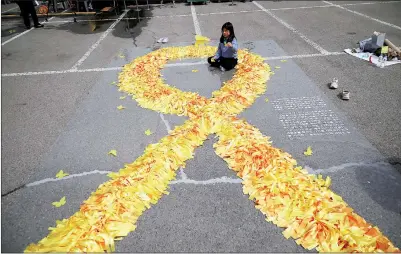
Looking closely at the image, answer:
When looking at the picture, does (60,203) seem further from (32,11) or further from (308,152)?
(32,11)

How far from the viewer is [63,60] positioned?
8516mm

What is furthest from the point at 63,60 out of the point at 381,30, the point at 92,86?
the point at 381,30

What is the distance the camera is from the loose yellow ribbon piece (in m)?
2.93

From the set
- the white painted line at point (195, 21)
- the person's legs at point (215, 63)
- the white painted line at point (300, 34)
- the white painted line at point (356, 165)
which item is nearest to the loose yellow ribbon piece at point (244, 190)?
the white painted line at point (356, 165)

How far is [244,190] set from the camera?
141 inches

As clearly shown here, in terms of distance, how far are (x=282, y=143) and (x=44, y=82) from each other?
19.7 feet

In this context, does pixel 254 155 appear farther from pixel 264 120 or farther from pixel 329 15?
pixel 329 15

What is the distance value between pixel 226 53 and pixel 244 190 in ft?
14.4

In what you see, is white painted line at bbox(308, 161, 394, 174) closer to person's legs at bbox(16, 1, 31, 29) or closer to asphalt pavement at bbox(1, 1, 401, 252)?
asphalt pavement at bbox(1, 1, 401, 252)

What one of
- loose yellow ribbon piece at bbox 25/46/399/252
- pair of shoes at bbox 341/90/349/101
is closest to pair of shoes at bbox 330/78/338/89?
pair of shoes at bbox 341/90/349/101

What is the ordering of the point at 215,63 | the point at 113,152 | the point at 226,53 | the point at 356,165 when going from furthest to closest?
the point at 215,63, the point at 226,53, the point at 113,152, the point at 356,165

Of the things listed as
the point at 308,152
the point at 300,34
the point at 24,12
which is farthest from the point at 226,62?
the point at 24,12

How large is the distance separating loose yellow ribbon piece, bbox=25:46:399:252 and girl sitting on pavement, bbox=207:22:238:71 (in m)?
1.74

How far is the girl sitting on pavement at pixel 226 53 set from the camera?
6.78 meters
